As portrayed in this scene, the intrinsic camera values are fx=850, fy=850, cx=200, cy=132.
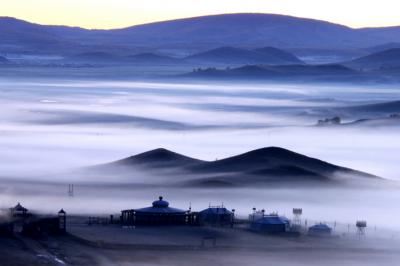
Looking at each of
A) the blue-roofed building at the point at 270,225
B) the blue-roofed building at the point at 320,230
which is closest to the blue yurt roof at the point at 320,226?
the blue-roofed building at the point at 320,230

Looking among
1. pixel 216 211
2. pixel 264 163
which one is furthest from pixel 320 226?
pixel 264 163

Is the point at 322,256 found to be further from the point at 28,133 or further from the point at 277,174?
the point at 28,133

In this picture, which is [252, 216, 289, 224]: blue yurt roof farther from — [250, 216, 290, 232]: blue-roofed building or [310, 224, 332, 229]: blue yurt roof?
[310, 224, 332, 229]: blue yurt roof

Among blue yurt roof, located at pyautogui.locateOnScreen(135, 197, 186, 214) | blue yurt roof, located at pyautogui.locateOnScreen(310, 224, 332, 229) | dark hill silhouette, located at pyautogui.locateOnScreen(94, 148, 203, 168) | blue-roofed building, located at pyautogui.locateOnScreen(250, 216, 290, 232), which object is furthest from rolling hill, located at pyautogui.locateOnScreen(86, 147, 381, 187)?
blue yurt roof, located at pyautogui.locateOnScreen(310, 224, 332, 229)

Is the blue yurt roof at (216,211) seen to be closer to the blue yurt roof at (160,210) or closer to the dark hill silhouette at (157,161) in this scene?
the blue yurt roof at (160,210)

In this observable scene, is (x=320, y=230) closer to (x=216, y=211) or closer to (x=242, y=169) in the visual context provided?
(x=216, y=211)
